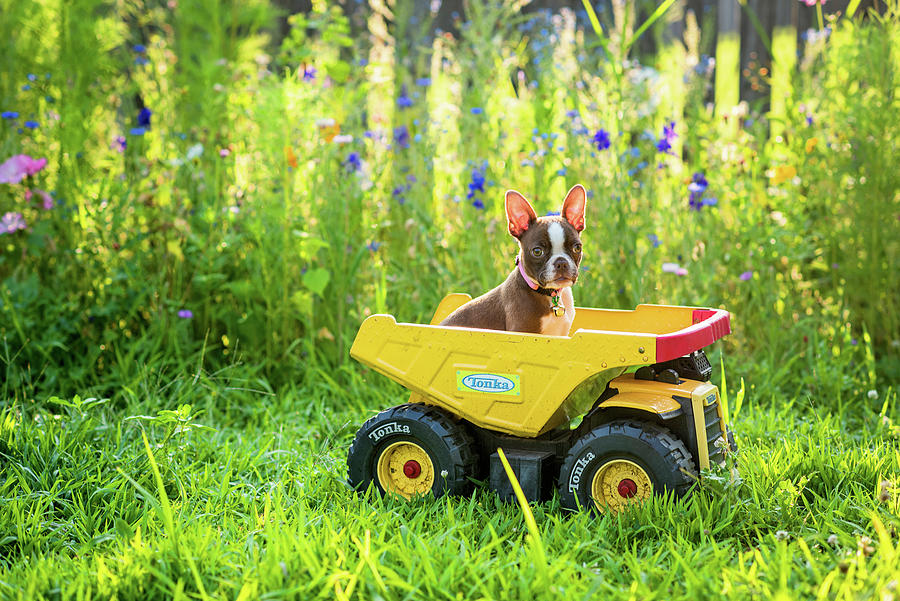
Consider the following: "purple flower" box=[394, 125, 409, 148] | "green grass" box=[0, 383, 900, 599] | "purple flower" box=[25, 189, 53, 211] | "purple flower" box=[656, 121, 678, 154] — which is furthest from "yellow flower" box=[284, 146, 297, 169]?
"purple flower" box=[656, 121, 678, 154]

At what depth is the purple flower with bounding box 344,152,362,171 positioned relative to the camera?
13.4ft

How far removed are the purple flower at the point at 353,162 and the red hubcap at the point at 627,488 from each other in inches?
87.0

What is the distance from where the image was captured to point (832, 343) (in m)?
3.82

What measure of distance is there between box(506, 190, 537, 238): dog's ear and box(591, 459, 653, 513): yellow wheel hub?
72 centimetres

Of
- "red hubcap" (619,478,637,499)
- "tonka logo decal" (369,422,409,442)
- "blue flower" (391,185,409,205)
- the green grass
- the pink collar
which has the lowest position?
the green grass

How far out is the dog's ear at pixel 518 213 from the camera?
8.33ft

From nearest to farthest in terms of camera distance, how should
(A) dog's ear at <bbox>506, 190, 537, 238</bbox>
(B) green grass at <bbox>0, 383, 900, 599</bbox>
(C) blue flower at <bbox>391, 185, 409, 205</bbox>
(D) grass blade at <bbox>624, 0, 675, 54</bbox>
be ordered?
(B) green grass at <bbox>0, 383, 900, 599</bbox> → (A) dog's ear at <bbox>506, 190, 537, 238</bbox> → (D) grass blade at <bbox>624, 0, 675, 54</bbox> → (C) blue flower at <bbox>391, 185, 409, 205</bbox>

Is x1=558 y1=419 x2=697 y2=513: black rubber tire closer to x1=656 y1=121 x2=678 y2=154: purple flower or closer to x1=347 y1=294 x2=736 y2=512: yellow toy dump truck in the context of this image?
x1=347 y1=294 x2=736 y2=512: yellow toy dump truck

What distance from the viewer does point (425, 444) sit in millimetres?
2600

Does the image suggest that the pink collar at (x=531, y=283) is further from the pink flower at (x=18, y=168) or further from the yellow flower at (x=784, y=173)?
the pink flower at (x=18, y=168)

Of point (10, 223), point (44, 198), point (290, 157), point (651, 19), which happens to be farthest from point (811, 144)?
point (10, 223)

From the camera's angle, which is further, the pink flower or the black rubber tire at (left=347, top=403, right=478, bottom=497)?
the pink flower

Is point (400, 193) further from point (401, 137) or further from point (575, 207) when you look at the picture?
point (575, 207)

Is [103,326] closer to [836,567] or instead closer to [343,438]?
[343,438]
